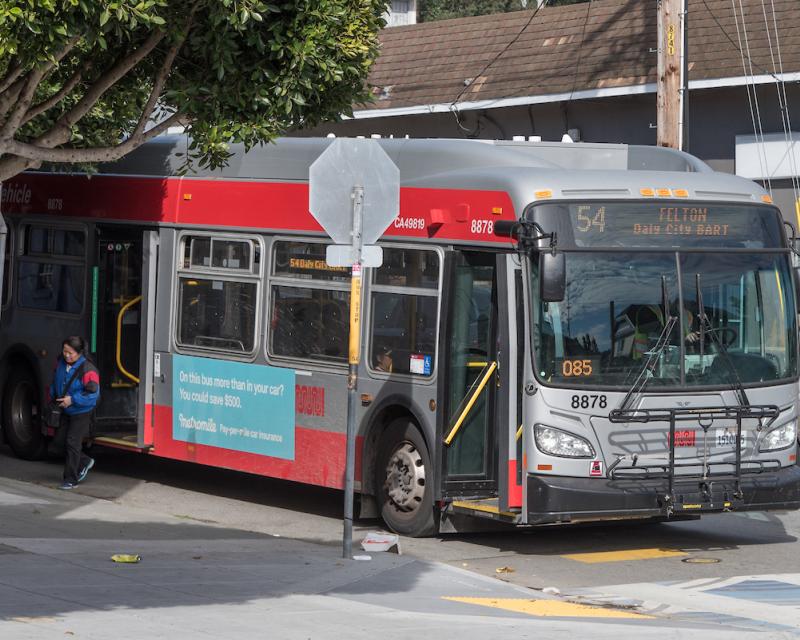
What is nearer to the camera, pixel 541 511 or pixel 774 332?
pixel 541 511

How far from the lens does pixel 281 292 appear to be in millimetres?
13664

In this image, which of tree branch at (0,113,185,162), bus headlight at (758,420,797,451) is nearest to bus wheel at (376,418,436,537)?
bus headlight at (758,420,797,451)

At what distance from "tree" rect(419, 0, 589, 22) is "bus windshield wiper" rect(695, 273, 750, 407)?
35.3m

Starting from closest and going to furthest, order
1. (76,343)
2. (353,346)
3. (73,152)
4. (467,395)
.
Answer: (73,152) < (353,346) < (467,395) < (76,343)

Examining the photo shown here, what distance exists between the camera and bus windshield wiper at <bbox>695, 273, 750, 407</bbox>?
37.9 feet

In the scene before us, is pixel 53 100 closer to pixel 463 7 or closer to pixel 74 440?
pixel 74 440

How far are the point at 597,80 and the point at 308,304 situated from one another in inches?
461

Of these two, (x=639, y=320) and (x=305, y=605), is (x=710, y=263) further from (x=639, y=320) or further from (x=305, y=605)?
(x=305, y=605)

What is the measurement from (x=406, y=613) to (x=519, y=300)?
3140mm

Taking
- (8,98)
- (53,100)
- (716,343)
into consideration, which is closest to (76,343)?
(53,100)

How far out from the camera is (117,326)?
15891 millimetres

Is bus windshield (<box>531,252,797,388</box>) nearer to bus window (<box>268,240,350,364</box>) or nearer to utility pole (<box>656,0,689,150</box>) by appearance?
bus window (<box>268,240,350,364</box>)

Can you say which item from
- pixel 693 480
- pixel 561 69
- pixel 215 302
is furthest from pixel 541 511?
pixel 561 69

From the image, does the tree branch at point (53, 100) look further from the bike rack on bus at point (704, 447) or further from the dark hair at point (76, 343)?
the bike rack on bus at point (704, 447)
